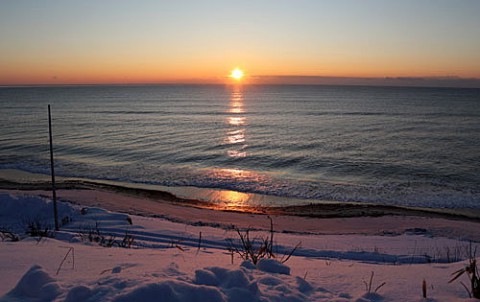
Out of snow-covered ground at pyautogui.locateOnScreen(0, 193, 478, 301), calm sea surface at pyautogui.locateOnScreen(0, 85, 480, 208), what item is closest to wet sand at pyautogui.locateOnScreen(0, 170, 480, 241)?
calm sea surface at pyautogui.locateOnScreen(0, 85, 480, 208)

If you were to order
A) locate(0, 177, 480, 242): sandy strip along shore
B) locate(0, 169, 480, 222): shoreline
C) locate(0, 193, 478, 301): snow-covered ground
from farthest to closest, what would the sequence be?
locate(0, 169, 480, 222): shoreline
locate(0, 177, 480, 242): sandy strip along shore
locate(0, 193, 478, 301): snow-covered ground

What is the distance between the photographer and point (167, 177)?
2142 cm

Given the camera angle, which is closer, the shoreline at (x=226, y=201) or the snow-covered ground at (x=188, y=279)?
the snow-covered ground at (x=188, y=279)

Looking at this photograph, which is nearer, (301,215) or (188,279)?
(188,279)

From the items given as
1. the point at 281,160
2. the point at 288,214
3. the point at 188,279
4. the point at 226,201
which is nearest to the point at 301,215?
the point at 288,214

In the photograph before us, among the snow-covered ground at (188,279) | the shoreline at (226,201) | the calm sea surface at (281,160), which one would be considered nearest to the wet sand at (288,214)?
the shoreline at (226,201)

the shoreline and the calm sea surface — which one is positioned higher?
the calm sea surface

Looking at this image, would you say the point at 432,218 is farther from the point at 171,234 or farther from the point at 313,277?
the point at 313,277

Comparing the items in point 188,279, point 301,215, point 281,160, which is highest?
point 188,279

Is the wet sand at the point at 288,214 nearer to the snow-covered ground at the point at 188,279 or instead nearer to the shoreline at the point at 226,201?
the shoreline at the point at 226,201

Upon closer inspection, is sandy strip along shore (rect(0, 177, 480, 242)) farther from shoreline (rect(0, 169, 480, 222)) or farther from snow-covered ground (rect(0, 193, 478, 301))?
snow-covered ground (rect(0, 193, 478, 301))

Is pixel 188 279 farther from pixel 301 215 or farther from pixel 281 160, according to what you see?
pixel 281 160

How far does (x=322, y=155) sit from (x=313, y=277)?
951 inches

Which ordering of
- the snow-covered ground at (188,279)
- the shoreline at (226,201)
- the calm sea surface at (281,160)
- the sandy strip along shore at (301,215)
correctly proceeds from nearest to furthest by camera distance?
1. the snow-covered ground at (188,279)
2. the sandy strip along shore at (301,215)
3. the shoreline at (226,201)
4. the calm sea surface at (281,160)
